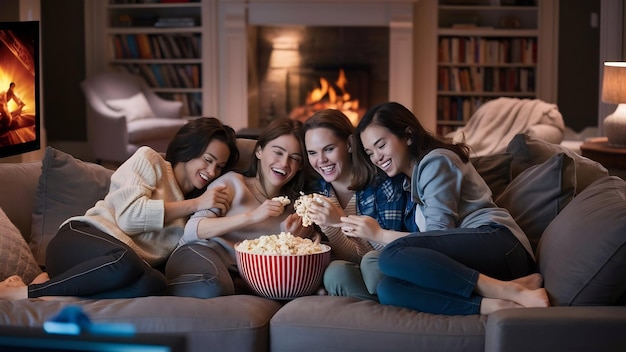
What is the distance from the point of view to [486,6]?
8.07 metres

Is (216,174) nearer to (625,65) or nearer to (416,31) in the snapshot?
(625,65)

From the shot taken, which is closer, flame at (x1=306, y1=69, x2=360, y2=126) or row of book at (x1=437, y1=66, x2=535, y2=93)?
row of book at (x1=437, y1=66, x2=535, y2=93)

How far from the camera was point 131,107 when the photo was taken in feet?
25.2

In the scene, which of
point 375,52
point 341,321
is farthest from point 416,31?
point 341,321

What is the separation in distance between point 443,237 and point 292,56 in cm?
597

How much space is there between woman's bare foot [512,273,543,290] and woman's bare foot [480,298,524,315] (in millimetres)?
90

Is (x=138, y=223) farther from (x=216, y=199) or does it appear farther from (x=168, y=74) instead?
(x=168, y=74)

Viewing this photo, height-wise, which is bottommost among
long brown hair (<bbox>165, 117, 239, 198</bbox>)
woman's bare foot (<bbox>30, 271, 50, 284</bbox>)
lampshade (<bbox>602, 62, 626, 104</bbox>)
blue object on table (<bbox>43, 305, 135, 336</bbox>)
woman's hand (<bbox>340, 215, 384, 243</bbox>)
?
woman's bare foot (<bbox>30, 271, 50, 284</bbox>)

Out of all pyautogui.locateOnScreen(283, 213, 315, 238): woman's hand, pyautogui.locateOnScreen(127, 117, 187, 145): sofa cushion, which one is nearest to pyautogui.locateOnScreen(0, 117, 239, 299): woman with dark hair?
pyautogui.locateOnScreen(283, 213, 315, 238): woman's hand

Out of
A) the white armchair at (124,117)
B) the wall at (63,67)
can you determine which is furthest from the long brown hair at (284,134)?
the wall at (63,67)

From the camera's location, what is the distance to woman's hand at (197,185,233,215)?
297 cm

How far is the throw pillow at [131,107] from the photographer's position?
7.67m

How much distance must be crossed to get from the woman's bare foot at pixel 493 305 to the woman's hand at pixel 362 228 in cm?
42

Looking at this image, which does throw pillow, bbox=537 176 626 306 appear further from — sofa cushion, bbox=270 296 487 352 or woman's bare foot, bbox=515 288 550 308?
sofa cushion, bbox=270 296 487 352
